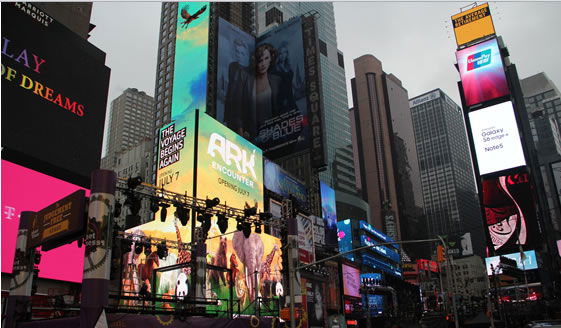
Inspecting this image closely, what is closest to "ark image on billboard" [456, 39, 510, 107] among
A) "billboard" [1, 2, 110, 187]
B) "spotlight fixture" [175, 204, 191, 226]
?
"billboard" [1, 2, 110, 187]

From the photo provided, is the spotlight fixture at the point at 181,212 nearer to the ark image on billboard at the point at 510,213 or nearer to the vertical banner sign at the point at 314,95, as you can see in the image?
the vertical banner sign at the point at 314,95

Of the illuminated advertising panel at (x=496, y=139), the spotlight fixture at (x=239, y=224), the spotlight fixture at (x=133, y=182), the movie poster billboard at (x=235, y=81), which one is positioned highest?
the movie poster billboard at (x=235, y=81)

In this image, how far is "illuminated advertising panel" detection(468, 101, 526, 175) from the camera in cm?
7081

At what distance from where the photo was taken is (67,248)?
27641mm

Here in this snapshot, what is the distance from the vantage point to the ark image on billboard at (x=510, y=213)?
2650 inches

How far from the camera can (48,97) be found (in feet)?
92.8

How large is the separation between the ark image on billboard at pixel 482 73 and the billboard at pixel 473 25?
10.7ft

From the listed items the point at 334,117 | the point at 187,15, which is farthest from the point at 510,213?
the point at 334,117

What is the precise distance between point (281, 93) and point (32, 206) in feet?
170

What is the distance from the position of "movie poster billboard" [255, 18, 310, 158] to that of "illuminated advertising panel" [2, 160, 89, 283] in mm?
43153

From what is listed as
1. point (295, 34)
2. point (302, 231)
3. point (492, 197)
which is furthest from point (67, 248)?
point (492, 197)

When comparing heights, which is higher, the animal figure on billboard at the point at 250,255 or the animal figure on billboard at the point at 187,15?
the animal figure on billboard at the point at 187,15

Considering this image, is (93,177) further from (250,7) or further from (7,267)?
(250,7)

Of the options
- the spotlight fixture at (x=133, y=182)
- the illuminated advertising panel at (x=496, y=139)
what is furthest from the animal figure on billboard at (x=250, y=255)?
the illuminated advertising panel at (x=496, y=139)
